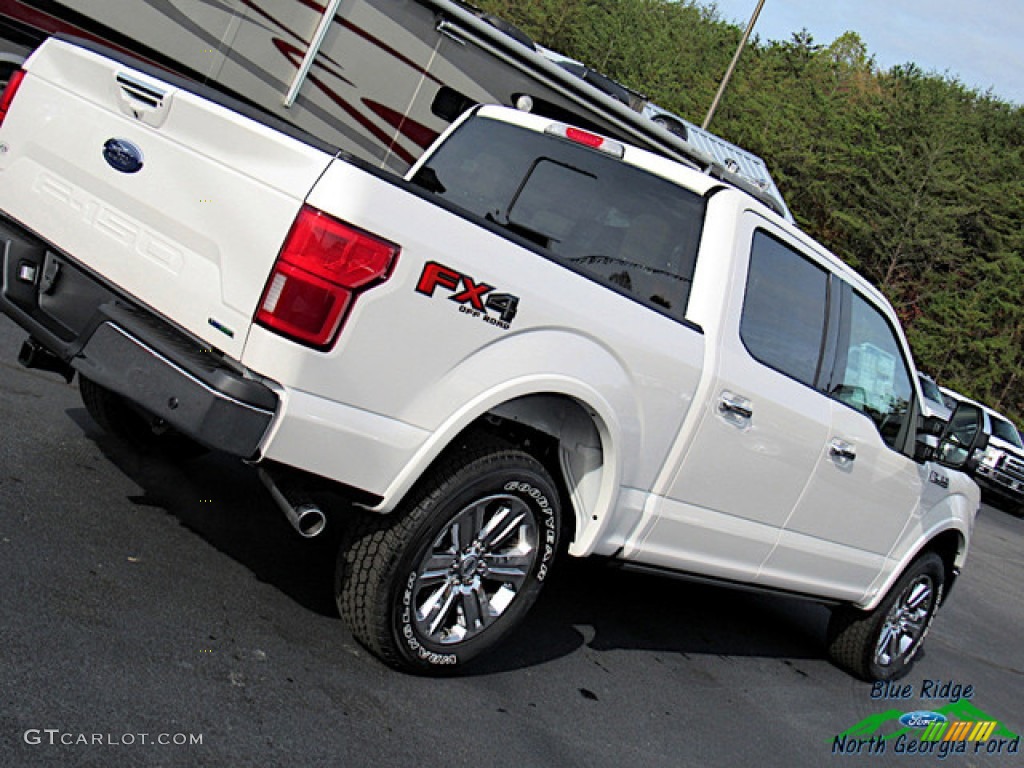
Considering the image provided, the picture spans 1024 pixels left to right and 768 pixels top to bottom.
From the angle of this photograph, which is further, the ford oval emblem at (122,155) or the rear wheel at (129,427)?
the rear wheel at (129,427)

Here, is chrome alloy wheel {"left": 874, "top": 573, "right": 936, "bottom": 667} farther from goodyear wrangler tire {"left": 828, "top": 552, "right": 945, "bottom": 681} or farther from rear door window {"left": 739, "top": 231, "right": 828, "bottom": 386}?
rear door window {"left": 739, "top": 231, "right": 828, "bottom": 386}

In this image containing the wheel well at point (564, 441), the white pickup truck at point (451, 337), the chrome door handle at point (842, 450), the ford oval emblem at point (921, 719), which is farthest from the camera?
the ford oval emblem at point (921, 719)

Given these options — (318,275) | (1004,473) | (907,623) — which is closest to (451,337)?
(318,275)

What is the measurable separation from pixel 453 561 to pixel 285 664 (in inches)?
25.4

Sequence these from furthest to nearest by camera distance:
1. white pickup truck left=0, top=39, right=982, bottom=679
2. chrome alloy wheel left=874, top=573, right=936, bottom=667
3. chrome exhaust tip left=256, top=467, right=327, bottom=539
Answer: chrome alloy wheel left=874, top=573, right=936, bottom=667 → chrome exhaust tip left=256, top=467, right=327, bottom=539 → white pickup truck left=0, top=39, right=982, bottom=679

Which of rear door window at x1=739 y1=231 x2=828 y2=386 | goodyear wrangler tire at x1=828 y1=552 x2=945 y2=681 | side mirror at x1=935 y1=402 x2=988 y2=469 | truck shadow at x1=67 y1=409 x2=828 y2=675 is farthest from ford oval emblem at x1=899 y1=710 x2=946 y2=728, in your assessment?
rear door window at x1=739 y1=231 x2=828 y2=386

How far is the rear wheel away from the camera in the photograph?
197 inches

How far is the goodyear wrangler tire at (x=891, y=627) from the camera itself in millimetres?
5934

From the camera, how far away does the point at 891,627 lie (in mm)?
6066

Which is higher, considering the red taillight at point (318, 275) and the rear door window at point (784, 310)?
the rear door window at point (784, 310)

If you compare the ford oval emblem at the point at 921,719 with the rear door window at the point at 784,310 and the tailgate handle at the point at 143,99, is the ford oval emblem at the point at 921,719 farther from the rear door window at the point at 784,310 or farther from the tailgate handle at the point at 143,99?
the tailgate handle at the point at 143,99

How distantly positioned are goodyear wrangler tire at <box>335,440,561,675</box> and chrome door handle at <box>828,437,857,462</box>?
154 cm

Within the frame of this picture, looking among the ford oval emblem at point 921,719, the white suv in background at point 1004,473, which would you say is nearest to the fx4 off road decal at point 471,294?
the ford oval emblem at point 921,719

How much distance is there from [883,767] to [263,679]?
2.88m
